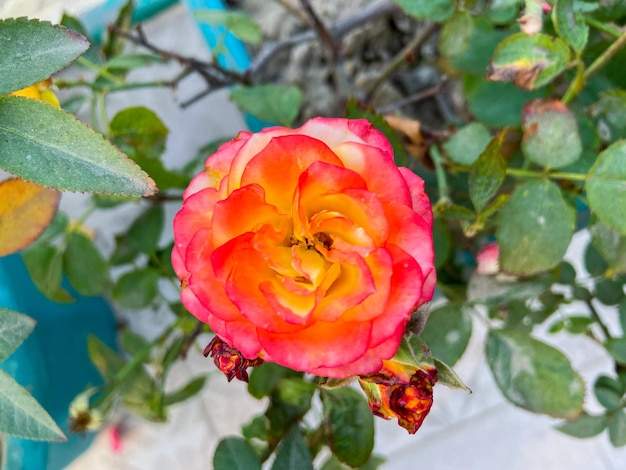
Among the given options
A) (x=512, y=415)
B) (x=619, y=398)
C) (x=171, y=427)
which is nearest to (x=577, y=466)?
(x=512, y=415)

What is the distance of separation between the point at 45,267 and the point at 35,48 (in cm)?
27

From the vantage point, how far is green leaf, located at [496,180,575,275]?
301 millimetres

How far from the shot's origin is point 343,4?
61 centimetres

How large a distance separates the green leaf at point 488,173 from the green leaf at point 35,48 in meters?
0.19

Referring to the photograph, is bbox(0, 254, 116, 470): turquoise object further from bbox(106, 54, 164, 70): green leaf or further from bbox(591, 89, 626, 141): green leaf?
bbox(591, 89, 626, 141): green leaf

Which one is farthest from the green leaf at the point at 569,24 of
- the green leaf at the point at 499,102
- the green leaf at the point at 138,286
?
the green leaf at the point at 138,286

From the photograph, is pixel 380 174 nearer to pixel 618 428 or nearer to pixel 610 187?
pixel 610 187

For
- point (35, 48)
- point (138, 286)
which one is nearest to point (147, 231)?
point (138, 286)

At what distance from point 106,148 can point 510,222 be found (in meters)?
0.20

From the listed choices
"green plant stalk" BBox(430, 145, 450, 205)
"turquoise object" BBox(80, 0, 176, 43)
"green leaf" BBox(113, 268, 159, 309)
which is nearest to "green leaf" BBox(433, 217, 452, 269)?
"green plant stalk" BBox(430, 145, 450, 205)

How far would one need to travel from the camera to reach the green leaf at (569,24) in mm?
286

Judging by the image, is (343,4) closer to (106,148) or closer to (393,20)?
(393,20)

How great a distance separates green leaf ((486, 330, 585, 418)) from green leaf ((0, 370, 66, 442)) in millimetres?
244

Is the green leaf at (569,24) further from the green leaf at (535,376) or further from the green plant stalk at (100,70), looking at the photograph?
the green plant stalk at (100,70)
